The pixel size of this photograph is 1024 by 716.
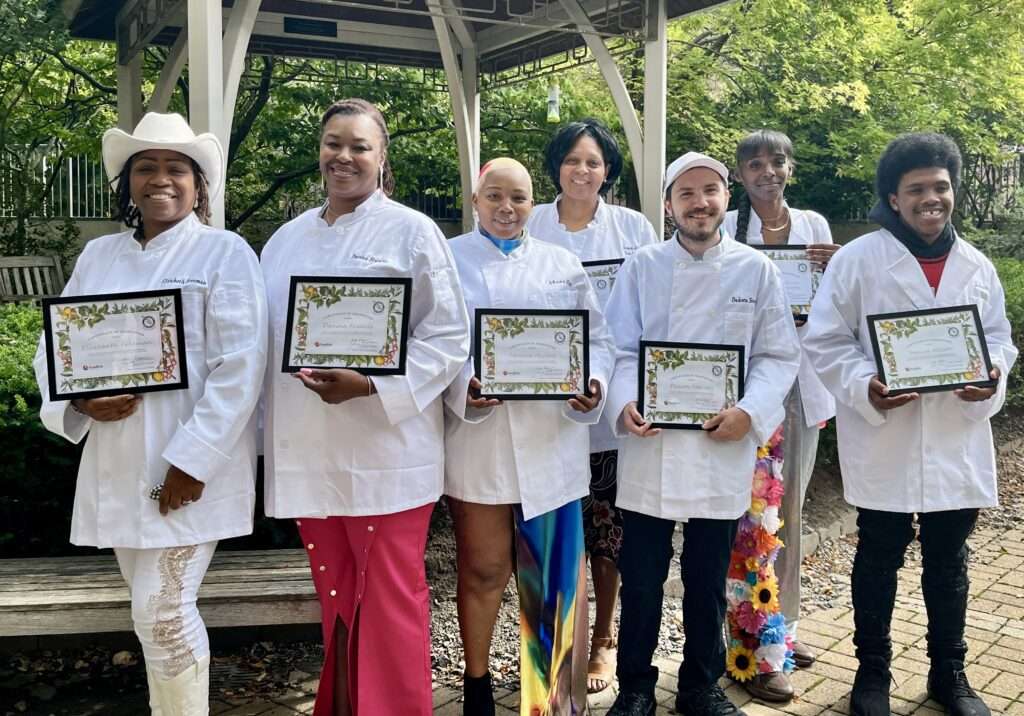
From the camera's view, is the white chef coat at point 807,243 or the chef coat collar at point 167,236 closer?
the chef coat collar at point 167,236

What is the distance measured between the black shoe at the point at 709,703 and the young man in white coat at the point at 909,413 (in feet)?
1.81

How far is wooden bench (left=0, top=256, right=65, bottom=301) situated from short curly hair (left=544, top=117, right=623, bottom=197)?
9.22m

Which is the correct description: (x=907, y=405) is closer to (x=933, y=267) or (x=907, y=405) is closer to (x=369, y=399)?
(x=933, y=267)

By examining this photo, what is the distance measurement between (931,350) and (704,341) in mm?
767

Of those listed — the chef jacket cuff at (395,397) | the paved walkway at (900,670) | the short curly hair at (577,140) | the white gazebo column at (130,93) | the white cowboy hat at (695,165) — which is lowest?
the paved walkway at (900,670)

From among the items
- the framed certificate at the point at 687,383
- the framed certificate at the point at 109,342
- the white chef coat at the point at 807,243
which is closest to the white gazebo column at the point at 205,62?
the framed certificate at the point at 109,342

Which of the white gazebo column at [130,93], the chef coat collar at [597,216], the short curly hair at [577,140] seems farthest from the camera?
the white gazebo column at [130,93]

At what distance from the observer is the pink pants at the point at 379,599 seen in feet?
10.1

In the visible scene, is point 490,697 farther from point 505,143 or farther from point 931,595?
point 505,143

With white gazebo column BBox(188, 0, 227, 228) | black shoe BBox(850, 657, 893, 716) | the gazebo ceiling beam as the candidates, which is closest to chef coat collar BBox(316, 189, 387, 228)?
black shoe BBox(850, 657, 893, 716)

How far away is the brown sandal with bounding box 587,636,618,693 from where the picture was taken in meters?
4.00

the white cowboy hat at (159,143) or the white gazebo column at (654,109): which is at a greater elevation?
the white gazebo column at (654,109)

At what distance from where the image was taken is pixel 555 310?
319 centimetres

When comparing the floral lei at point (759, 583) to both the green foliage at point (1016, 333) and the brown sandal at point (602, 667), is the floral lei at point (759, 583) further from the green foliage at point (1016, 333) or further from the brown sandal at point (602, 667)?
the green foliage at point (1016, 333)
